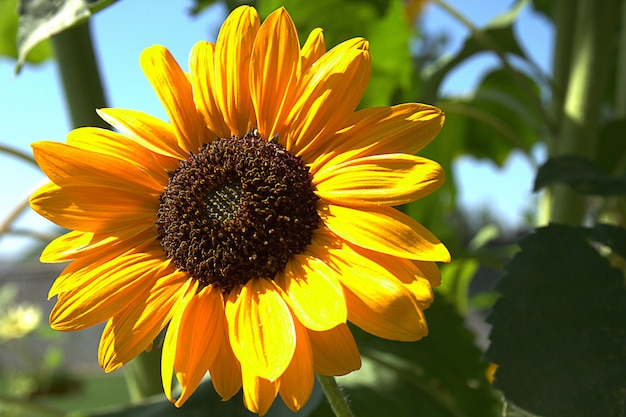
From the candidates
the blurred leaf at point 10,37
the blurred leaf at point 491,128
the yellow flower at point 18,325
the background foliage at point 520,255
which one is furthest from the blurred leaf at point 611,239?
the yellow flower at point 18,325

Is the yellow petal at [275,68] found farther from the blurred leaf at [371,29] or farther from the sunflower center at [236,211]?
the blurred leaf at [371,29]

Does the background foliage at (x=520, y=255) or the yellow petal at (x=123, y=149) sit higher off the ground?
the yellow petal at (x=123, y=149)

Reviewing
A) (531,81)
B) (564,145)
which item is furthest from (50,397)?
(564,145)

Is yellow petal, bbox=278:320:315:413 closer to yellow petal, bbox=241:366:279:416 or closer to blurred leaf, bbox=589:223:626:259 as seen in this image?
yellow petal, bbox=241:366:279:416

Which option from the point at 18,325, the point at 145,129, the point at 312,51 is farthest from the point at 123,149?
the point at 18,325

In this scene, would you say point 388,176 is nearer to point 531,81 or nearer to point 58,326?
point 58,326

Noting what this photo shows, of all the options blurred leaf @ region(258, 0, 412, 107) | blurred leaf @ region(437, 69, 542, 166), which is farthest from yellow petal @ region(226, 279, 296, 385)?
blurred leaf @ region(437, 69, 542, 166)

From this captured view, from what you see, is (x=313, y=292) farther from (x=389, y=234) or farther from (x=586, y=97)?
(x=586, y=97)
